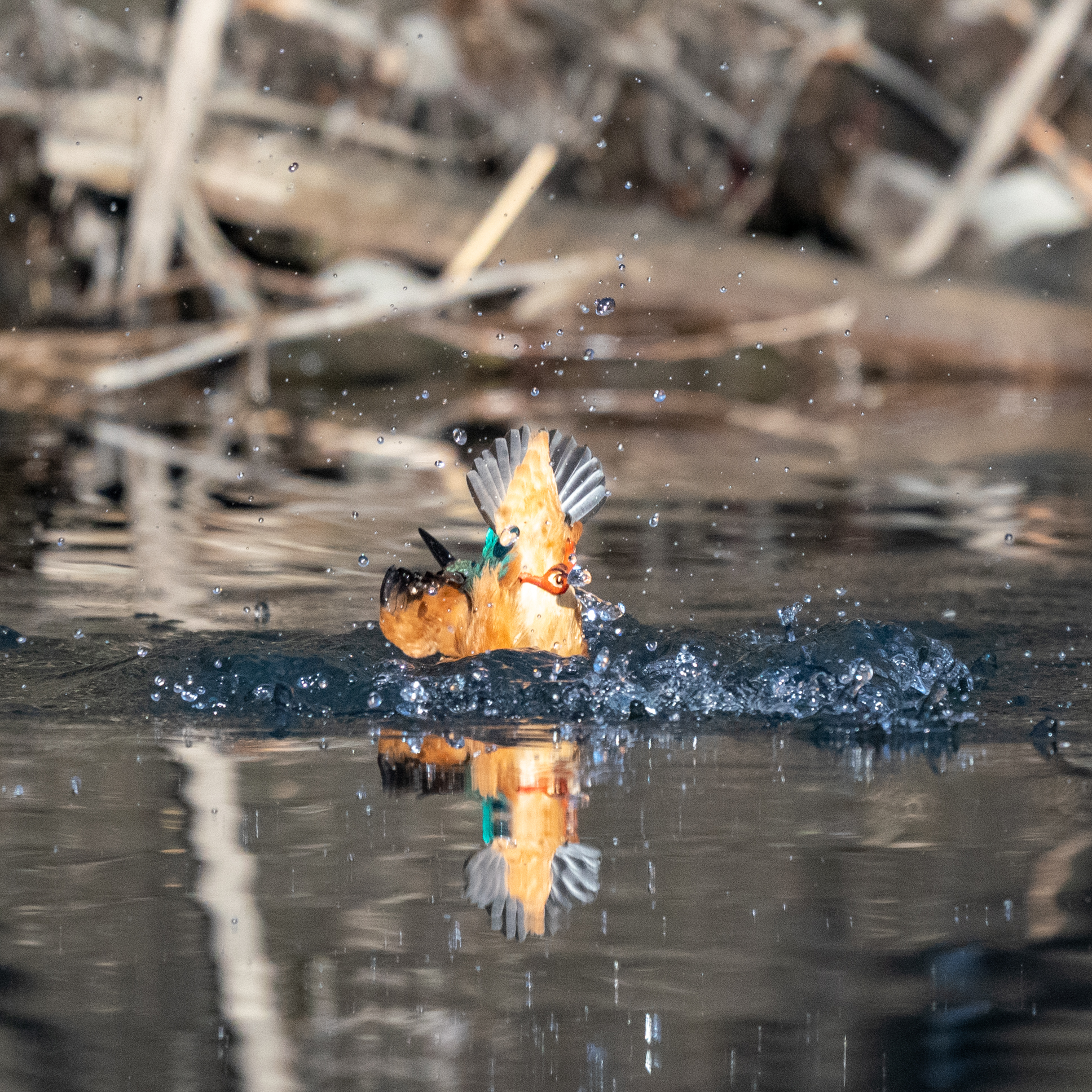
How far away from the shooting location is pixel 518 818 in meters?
3.38

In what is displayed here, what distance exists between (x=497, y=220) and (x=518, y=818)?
8913 millimetres

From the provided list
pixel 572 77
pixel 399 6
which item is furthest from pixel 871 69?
pixel 399 6

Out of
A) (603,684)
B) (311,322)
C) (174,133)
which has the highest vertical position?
(174,133)

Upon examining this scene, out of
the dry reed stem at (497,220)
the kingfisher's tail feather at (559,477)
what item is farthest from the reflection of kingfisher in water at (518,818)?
the dry reed stem at (497,220)

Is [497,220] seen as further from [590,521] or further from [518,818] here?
[518,818]

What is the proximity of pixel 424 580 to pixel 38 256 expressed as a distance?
32.4 ft

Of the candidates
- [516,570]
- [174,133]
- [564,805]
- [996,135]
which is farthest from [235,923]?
[996,135]

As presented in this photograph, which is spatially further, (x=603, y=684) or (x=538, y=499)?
(x=603, y=684)

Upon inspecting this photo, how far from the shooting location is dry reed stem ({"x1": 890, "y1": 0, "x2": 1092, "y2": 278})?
13.5 metres

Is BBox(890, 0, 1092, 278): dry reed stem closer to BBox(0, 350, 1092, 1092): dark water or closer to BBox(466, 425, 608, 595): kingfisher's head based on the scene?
BBox(0, 350, 1092, 1092): dark water

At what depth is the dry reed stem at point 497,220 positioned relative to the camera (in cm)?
1159

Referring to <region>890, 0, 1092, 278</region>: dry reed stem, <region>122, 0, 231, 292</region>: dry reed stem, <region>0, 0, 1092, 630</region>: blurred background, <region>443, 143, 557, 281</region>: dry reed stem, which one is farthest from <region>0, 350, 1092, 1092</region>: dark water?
<region>890, 0, 1092, 278</region>: dry reed stem

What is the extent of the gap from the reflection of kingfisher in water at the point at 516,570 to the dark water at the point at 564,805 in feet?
0.29

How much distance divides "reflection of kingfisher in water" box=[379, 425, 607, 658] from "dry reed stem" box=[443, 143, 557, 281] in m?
7.26
